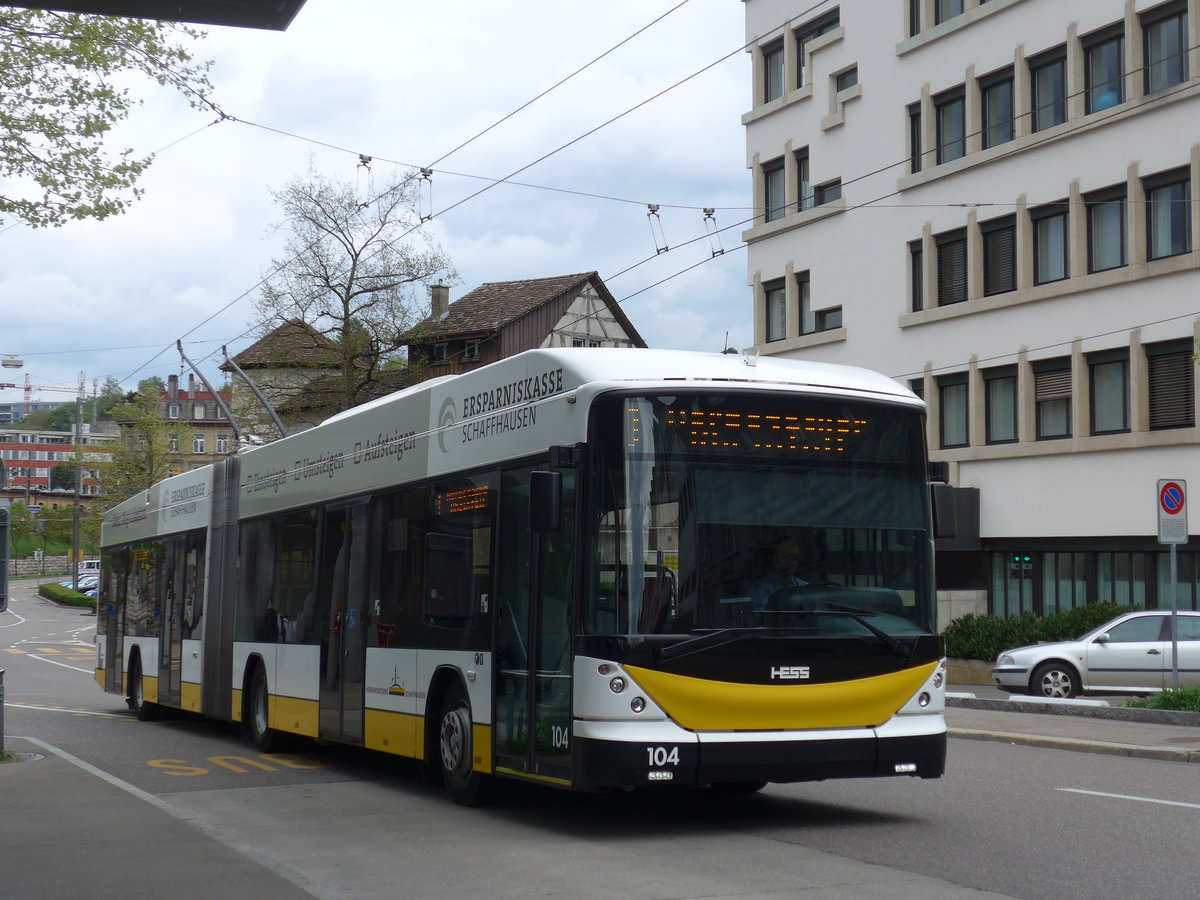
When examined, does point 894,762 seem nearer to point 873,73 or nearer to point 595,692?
point 595,692

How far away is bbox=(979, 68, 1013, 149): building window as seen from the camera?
108ft

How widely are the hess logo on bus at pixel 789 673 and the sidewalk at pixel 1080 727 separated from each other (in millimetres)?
6783

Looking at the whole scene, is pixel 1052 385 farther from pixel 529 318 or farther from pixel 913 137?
pixel 529 318

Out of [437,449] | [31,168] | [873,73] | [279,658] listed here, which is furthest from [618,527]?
[873,73]

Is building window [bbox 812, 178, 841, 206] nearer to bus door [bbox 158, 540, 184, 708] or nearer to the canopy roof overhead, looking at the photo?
bus door [bbox 158, 540, 184, 708]

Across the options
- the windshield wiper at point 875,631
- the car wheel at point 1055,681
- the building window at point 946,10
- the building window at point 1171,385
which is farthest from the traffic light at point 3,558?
the building window at point 946,10

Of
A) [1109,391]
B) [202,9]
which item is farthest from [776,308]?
[202,9]

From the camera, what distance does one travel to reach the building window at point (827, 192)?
1489 inches

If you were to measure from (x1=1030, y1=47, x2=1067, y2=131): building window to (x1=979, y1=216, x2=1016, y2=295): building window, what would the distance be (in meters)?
2.10

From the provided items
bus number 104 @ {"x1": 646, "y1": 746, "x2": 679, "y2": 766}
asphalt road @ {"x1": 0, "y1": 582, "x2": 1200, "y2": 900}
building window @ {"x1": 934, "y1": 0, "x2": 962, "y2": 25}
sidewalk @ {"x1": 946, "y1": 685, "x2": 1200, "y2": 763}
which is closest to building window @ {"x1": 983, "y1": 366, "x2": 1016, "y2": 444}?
building window @ {"x1": 934, "y1": 0, "x2": 962, "y2": 25}

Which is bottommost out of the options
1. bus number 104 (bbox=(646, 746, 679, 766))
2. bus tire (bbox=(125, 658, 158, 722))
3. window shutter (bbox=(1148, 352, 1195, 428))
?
bus tire (bbox=(125, 658, 158, 722))

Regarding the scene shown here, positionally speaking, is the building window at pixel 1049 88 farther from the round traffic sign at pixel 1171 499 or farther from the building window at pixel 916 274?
the round traffic sign at pixel 1171 499

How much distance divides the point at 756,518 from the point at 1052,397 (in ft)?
77.1

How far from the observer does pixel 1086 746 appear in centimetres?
1609
